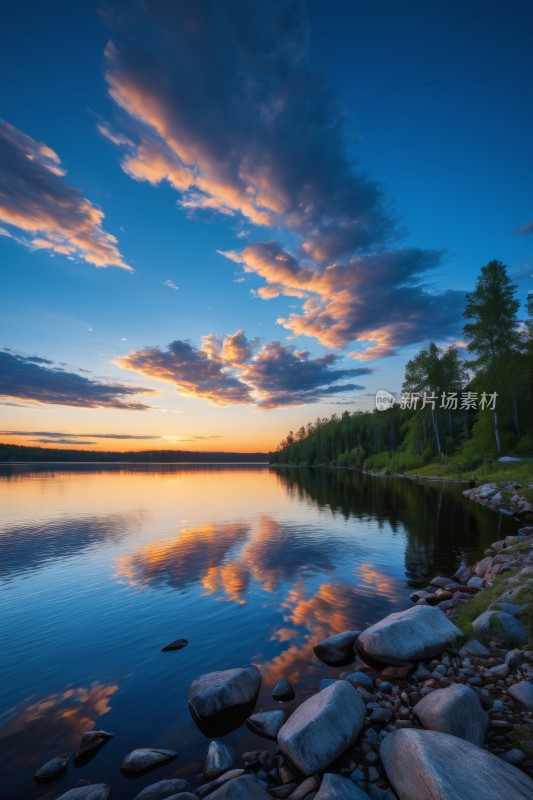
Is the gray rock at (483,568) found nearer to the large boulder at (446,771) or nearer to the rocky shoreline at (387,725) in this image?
the rocky shoreline at (387,725)

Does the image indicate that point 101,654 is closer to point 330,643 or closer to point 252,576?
point 330,643

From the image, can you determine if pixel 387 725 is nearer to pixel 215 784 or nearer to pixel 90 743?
pixel 215 784

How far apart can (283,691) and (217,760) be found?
2.40 m

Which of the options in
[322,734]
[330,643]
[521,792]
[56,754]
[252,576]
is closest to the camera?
[521,792]

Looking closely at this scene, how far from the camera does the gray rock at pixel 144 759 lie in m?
5.94

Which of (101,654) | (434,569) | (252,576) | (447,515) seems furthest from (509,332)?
(101,654)

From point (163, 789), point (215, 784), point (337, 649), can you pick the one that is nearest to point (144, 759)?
point (163, 789)

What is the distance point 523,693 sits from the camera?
6492 millimetres

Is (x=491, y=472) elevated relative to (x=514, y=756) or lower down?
elevated

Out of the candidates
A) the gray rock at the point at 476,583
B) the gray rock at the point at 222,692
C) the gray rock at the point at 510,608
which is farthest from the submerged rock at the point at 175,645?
the gray rock at the point at 476,583

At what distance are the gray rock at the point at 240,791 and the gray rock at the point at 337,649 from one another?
15.5 feet

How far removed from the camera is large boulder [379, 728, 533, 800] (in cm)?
431

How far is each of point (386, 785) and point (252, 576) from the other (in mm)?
11992

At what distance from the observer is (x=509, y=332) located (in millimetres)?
49875
